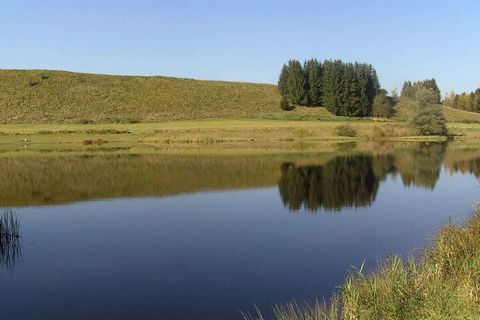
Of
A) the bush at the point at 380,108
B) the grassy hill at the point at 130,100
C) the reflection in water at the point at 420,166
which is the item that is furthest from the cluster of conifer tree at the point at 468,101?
the reflection in water at the point at 420,166

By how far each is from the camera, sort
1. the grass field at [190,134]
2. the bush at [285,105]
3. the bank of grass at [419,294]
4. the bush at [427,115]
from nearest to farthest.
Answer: the bank of grass at [419,294]
the grass field at [190,134]
the bush at [427,115]
the bush at [285,105]

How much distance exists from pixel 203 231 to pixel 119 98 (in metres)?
74.7

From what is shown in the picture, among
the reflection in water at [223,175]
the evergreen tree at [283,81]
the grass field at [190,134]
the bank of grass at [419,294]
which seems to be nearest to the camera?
the bank of grass at [419,294]

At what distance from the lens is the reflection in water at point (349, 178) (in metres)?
23.5

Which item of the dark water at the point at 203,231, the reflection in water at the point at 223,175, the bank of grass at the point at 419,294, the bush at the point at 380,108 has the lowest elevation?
the dark water at the point at 203,231

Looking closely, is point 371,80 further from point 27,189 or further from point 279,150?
point 27,189

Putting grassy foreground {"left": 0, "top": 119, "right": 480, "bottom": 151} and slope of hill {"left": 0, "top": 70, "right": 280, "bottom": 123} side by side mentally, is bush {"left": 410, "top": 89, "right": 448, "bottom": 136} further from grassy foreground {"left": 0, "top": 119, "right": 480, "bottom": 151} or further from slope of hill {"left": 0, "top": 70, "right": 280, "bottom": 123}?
slope of hill {"left": 0, "top": 70, "right": 280, "bottom": 123}

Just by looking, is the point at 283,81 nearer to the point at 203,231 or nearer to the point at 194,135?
the point at 194,135

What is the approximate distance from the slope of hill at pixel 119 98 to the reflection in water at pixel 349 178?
4271cm

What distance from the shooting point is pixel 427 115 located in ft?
219

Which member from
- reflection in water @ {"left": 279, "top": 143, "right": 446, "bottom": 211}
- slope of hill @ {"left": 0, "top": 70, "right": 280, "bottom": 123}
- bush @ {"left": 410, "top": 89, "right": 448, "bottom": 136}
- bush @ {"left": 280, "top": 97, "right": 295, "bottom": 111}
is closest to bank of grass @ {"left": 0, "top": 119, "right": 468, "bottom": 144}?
bush @ {"left": 410, "top": 89, "right": 448, "bottom": 136}

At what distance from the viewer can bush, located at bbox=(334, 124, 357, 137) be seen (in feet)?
219

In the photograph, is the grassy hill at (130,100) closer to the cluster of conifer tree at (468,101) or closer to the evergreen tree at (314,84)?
the evergreen tree at (314,84)

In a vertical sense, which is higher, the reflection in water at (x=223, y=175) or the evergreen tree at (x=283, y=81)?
the evergreen tree at (x=283, y=81)
